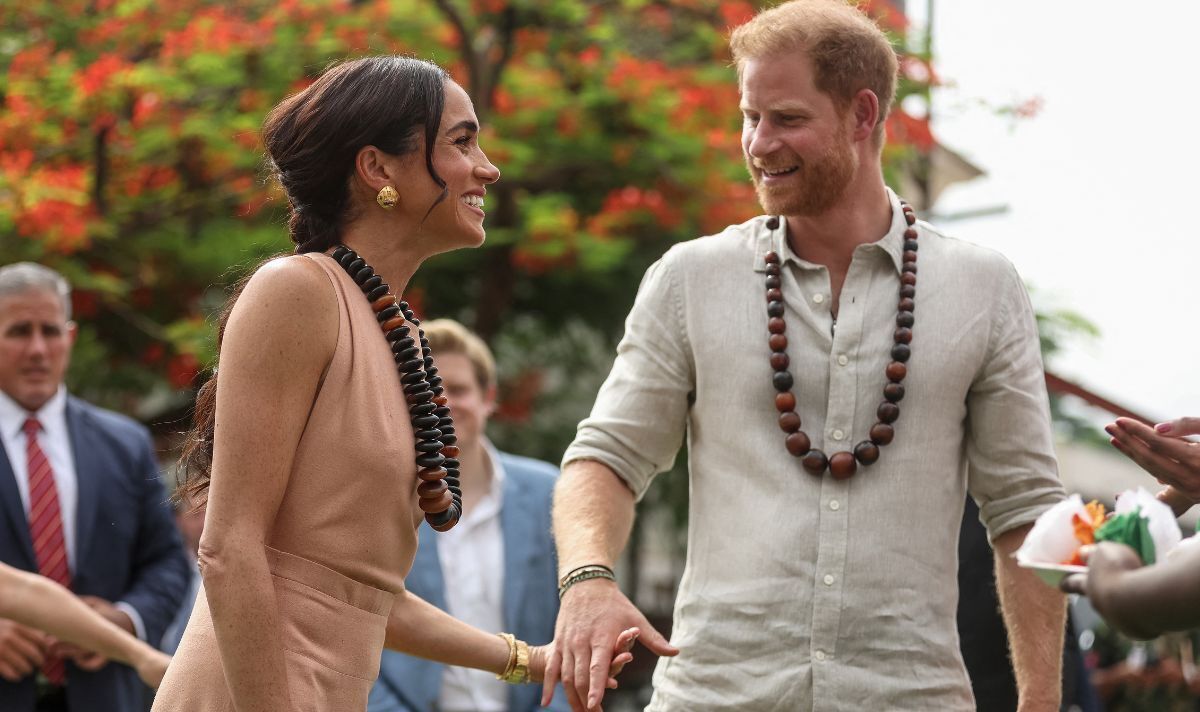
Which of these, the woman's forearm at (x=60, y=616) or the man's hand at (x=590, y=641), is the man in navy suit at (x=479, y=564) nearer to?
the woman's forearm at (x=60, y=616)

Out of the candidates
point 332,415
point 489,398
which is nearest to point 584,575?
point 332,415

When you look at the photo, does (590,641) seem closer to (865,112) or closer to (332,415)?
(332,415)

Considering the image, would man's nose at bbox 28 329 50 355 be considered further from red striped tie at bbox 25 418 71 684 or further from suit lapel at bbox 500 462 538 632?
suit lapel at bbox 500 462 538 632

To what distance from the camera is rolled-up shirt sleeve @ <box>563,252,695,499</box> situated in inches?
149

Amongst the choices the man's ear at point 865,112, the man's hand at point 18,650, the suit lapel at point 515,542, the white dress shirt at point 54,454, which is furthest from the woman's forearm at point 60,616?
the man's ear at point 865,112

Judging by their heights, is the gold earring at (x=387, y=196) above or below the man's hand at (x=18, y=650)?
above

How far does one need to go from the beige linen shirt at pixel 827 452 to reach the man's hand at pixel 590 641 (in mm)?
305

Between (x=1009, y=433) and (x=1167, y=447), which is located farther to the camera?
(x=1009, y=433)

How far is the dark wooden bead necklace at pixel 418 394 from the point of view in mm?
2945

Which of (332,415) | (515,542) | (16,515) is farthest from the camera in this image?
(515,542)

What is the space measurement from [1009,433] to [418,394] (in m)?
1.45

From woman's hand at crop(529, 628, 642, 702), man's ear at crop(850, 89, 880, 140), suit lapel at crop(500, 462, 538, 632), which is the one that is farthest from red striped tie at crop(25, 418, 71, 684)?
man's ear at crop(850, 89, 880, 140)

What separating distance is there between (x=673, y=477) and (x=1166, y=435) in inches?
361

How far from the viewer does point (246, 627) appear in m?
2.66
